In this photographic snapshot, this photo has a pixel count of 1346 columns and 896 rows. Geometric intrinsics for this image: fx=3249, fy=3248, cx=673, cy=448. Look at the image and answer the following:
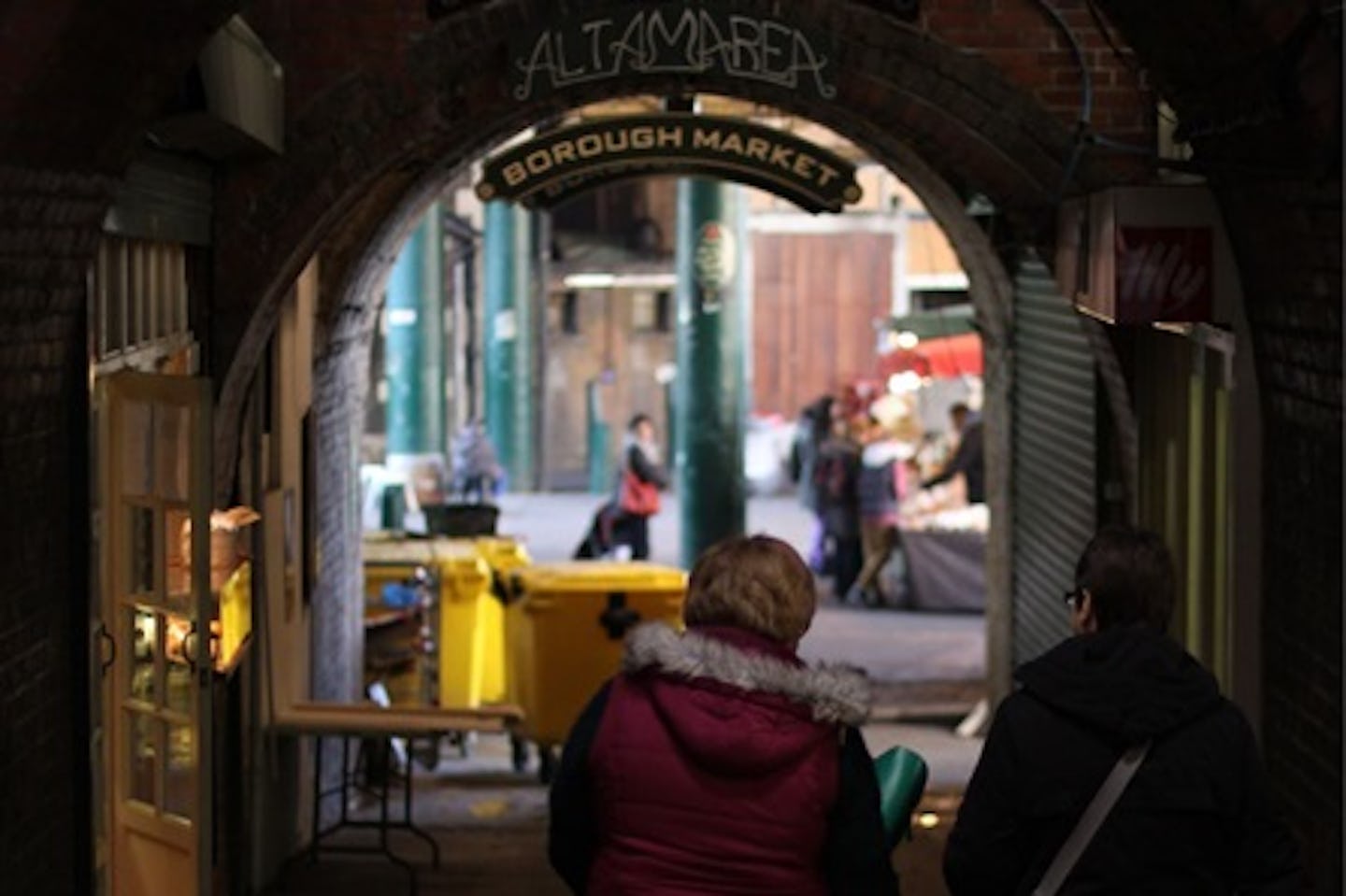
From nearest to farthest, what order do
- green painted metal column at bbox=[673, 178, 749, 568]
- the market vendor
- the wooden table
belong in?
the wooden table → the market vendor → green painted metal column at bbox=[673, 178, 749, 568]

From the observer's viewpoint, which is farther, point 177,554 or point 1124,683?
point 177,554

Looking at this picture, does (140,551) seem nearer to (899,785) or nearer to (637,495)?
(899,785)

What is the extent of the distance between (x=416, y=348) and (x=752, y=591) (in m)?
20.6

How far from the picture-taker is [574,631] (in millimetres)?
15023

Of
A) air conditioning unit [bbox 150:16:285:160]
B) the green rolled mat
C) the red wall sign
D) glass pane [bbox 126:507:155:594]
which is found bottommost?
the green rolled mat

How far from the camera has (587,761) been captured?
5.41m

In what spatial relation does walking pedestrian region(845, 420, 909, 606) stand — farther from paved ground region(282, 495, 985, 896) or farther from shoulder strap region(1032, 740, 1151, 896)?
shoulder strap region(1032, 740, 1151, 896)

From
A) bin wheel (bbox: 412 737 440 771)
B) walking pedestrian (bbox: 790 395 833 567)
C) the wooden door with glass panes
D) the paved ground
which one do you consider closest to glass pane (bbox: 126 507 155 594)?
the wooden door with glass panes

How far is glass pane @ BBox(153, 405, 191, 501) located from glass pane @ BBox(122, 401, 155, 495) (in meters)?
0.04

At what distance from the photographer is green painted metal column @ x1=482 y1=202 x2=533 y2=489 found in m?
32.4

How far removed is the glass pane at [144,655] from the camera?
959 cm

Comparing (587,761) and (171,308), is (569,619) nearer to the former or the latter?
(171,308)

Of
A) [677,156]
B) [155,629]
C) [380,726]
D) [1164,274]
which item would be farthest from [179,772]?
[677,156]

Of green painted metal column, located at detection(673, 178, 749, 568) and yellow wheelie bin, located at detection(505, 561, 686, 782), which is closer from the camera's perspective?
yellow wheelie bin, located at detection(505, 561, 686, 782)
